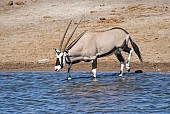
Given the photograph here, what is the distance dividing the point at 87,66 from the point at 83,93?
4.11m

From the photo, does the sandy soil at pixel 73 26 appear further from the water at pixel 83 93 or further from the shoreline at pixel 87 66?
the water at pixel 83 93

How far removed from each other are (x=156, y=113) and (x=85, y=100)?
174cm

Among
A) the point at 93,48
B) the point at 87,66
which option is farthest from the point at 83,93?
the point at 87,66

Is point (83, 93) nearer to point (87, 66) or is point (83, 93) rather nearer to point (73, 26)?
point (87, 66)

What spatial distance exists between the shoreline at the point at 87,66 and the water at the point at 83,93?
1.73ft

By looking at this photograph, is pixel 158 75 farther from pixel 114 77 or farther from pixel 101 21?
pixel 101 21

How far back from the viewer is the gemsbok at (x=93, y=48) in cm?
1410

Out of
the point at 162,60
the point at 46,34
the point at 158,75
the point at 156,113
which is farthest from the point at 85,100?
the point at 46,34

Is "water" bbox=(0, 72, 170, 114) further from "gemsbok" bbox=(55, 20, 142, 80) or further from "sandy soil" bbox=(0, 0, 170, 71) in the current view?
"sandy soil" bbox=(0, 0, 170, 71)

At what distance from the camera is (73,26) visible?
786 inches

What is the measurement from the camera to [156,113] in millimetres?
9625

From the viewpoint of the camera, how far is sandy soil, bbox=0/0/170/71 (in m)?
16.3

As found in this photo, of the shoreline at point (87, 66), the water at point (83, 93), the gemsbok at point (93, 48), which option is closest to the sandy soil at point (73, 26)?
the shoreline at point (87, 66)

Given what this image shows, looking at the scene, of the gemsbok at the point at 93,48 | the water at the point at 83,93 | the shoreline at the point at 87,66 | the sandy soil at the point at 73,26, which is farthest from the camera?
the sandy soil at the point at 73,26
